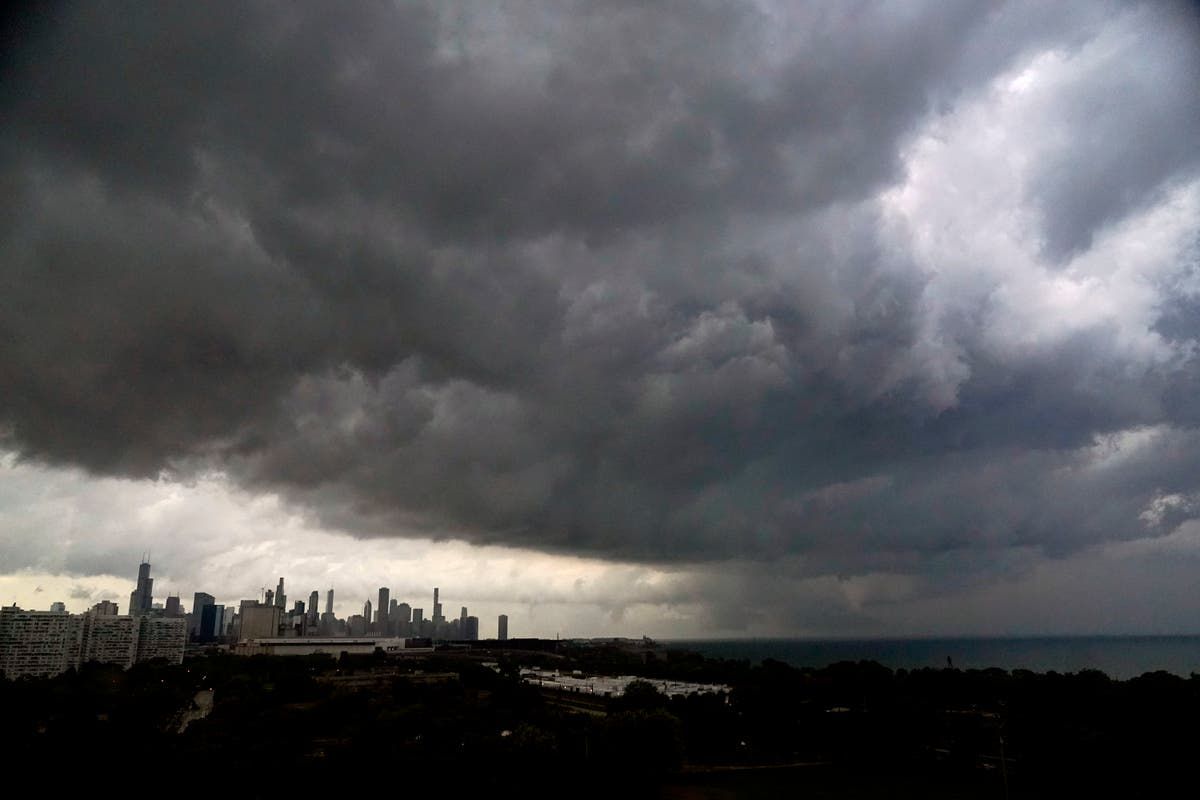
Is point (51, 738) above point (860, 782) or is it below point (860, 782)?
above

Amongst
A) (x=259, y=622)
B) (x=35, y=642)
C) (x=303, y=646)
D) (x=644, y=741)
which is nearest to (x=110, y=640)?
(x=35, y=642)

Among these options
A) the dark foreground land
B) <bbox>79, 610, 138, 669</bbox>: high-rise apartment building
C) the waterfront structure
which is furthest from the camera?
the waterfront structure

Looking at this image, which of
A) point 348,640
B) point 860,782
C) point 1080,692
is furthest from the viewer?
point 348,640

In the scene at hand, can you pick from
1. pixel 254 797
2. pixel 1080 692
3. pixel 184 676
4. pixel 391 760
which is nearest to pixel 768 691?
pixel 1080 692

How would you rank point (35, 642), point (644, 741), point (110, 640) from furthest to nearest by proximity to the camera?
point (110, 640) → point (35, 642) → point (644, 741)

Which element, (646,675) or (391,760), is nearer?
(391,760)

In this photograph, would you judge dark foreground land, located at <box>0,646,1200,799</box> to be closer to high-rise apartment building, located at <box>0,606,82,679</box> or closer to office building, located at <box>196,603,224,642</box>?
high-rise apartment building, located at <box>0,606,82,679</box>

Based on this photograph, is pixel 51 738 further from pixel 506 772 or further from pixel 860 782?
pixel 860 782

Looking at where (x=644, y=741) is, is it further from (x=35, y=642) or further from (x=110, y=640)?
(x=110, y=640)

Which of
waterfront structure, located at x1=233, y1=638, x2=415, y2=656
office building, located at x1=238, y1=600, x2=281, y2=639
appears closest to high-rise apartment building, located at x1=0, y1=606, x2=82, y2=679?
waterfront structure, located at x1=233, y1=638, x2=415, y2=656
